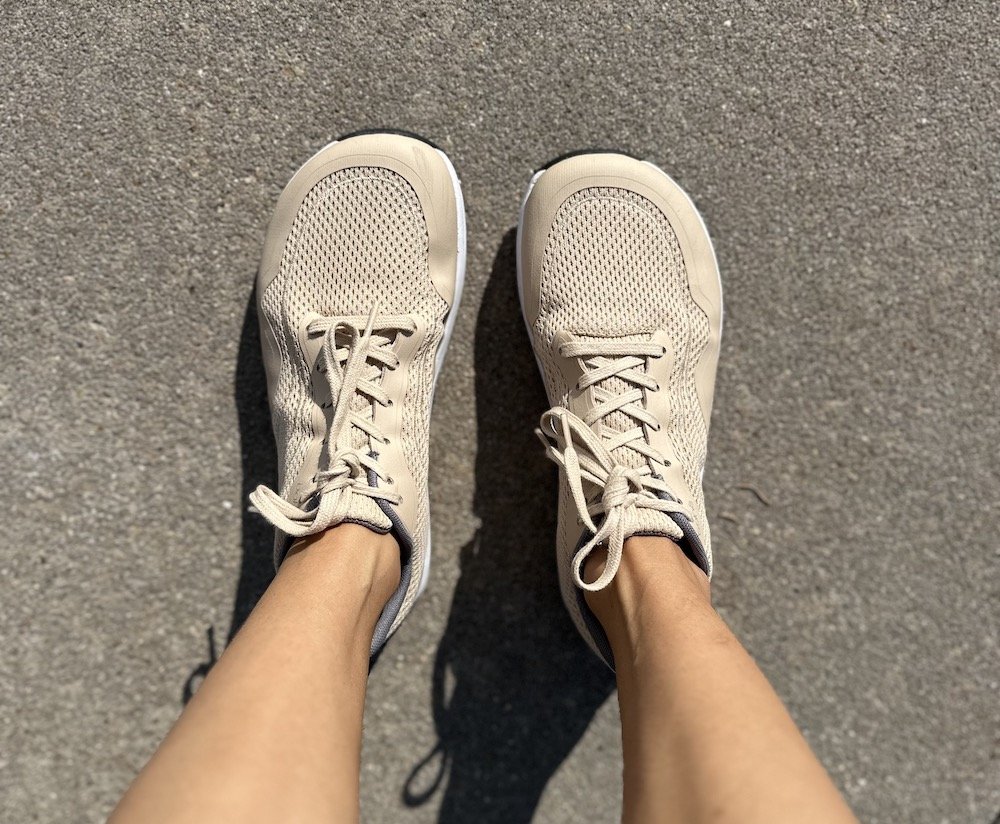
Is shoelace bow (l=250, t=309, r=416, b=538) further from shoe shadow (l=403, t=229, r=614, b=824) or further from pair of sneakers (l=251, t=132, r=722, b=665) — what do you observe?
shoe shadow (l=403, t=229, r=614, b=824)

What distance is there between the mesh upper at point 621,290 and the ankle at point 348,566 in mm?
463

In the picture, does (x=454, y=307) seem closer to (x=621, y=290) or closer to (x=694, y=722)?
(x=621, y=290)

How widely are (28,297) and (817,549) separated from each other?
1.71m

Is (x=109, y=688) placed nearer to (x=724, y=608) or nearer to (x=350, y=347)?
(x=350, y=347)

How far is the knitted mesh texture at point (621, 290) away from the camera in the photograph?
4.21 feet

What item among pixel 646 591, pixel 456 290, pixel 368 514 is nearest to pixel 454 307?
pixel 456 290

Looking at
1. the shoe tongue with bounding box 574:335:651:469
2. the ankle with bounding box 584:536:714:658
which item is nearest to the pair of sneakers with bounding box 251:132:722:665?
the shoe tongue with bounding box 574:335:651:469

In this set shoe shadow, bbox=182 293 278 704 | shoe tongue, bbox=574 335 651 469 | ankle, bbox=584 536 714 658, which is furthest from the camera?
shoe shadow, bbox=182 293 278 704

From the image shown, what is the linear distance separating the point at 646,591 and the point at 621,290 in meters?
0.59

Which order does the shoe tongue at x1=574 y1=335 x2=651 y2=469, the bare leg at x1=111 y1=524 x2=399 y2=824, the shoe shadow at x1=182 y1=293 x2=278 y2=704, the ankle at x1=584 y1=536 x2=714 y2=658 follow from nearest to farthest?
the bare leg at x1=111 y1=524 x2=399 y2=824
the ankle at x1=584 y1=536 x2=714 y2=658
the shoe tongue at x1=574 y1=335 x2=651 y2=469
the shoe shadow at x1=182 y1=293 x2=278 y2=704

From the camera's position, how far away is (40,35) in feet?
4.22

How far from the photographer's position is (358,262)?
4.21 feet

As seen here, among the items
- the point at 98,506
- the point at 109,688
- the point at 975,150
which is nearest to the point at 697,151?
the point at 975,150

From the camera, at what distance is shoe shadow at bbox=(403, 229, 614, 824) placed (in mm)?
1370
